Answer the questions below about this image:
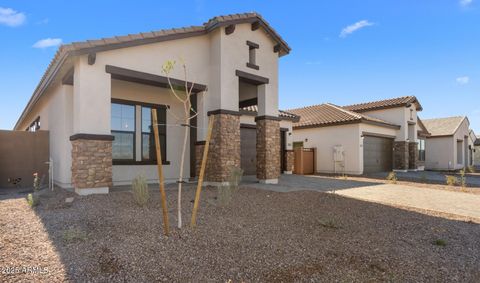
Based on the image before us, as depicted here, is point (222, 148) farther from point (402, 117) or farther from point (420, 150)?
point (420, 150)

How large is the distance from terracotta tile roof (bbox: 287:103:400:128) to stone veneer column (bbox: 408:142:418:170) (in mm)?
2959

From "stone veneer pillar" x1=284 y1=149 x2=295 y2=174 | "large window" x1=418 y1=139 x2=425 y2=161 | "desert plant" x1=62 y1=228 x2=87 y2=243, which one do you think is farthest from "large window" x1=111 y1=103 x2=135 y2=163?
"large window" x1=418 y1=139 x2=425 y2=161

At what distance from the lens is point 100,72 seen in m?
8.14

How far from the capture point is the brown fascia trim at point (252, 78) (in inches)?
425

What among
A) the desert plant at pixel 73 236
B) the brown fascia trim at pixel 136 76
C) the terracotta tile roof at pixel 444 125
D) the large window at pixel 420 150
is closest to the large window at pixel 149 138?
the brown fascia trim at pixel 136 76

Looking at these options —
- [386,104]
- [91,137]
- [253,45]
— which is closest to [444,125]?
[386,104]

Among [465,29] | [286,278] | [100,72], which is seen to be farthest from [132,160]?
[465,29]

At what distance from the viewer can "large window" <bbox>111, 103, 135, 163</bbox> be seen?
10.3 metres

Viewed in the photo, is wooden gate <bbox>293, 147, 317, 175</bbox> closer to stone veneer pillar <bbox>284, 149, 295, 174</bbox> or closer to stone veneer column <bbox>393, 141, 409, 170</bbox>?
stone veneer pillar <bbox>284, 149, 295, 174</bbox>

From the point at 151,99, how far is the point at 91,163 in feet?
13.2

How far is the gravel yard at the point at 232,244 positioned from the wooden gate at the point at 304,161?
11.4m

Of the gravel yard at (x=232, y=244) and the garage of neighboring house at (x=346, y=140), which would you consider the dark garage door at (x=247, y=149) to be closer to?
the garage of neighboring house at (x=346, y=140)

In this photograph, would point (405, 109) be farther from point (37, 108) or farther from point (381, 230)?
point (37, 108)

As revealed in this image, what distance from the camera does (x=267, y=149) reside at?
1128cm
